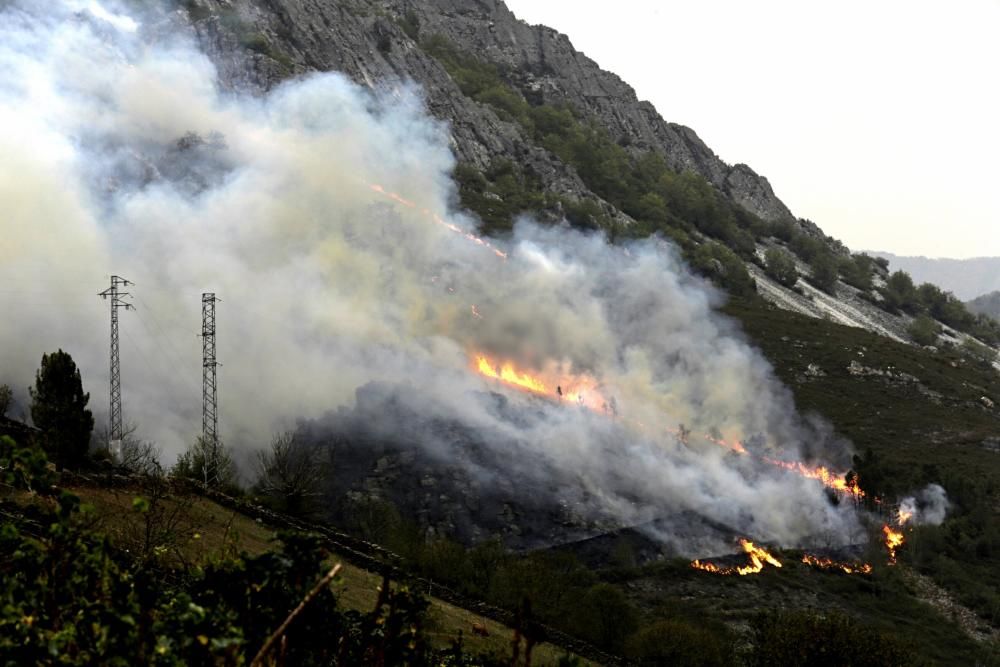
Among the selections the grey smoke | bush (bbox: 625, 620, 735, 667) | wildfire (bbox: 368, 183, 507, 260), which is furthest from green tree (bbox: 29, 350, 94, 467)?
the grey smoke

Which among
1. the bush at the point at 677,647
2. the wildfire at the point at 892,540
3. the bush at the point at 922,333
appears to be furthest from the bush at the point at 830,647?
the bush at the point at 922,333

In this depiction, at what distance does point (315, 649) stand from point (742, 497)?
93.1 metres

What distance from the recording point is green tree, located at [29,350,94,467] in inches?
2435

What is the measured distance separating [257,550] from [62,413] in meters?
23.7

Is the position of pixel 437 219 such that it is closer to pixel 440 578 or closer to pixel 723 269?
pixel 723 269

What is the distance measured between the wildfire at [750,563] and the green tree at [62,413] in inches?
1990

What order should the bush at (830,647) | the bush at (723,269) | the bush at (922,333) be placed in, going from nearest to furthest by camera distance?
the bush at (830,647), the bush at (723,269), the bush at (922,333)

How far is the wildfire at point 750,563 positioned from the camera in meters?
82.6

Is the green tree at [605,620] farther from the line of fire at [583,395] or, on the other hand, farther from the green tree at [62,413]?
the line of fire at [583,395]

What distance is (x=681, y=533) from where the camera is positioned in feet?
305

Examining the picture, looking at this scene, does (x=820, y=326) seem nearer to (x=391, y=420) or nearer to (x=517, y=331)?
(x=517, y=331)

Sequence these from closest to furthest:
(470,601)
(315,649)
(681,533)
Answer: (315,649) → (470,601) → (681,533)

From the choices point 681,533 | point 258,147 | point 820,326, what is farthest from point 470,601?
point 820,326

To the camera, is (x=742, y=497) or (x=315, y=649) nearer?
(x=315, y=649)
